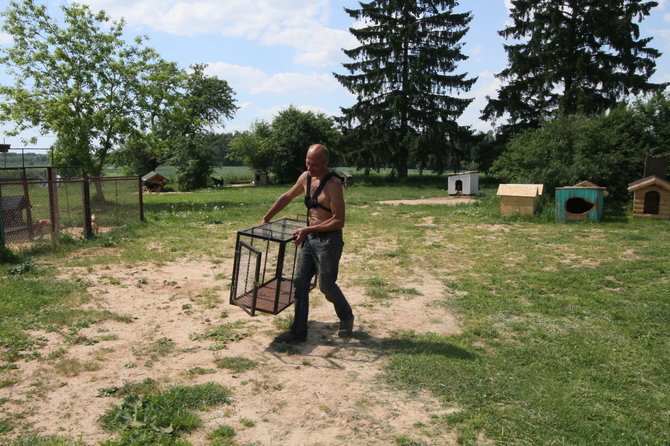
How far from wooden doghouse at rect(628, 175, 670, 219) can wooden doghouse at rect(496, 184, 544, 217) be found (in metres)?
2.63

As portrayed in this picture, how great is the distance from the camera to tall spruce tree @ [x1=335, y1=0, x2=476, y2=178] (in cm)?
3178

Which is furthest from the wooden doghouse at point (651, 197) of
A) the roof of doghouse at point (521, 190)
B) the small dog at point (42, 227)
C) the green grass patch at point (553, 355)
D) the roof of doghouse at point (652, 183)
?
the small dog at point (42, 227)

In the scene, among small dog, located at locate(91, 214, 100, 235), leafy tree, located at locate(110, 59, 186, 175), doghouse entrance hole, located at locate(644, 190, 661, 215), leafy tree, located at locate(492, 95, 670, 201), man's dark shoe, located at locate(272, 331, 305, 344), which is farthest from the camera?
leafy tree, located at locate(110, 59, 186, 175)

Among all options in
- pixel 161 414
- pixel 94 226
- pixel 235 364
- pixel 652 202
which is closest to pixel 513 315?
pixel 235 364

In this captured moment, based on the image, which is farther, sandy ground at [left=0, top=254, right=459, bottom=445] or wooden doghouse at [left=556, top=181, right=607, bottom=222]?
wooden doghouse at [left=556, top=181, right=607, bottom=222]

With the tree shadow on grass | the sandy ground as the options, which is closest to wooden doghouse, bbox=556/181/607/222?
the sandy ground

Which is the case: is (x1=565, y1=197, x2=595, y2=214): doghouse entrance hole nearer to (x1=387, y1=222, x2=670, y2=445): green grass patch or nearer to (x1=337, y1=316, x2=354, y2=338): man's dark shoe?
(x1=387, y1=222, x2=670, y2=445): green grass patch

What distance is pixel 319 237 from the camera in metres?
4.43

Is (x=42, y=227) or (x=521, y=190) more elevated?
(x=521, y=190)

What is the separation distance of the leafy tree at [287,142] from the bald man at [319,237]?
31183 mm

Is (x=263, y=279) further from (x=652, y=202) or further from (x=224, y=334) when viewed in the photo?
(x=652, y=202)

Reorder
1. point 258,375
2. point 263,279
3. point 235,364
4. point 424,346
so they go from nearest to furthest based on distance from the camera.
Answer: point 258,375 < point 235,364 < point 424,346 < point 263,279

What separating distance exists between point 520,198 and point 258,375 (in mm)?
11677

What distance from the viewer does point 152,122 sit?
20375 millimetres
